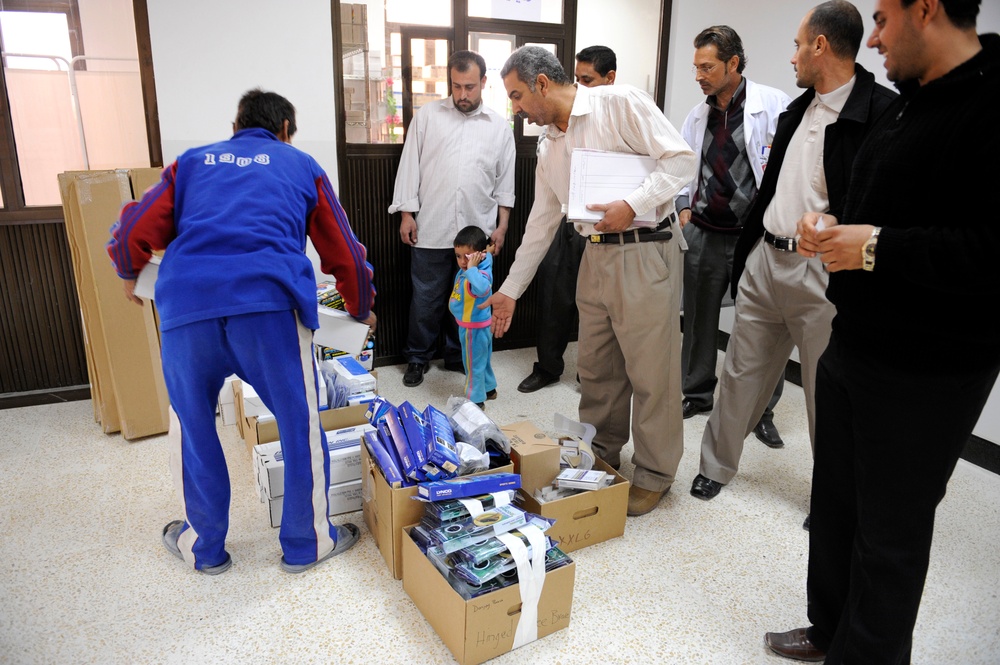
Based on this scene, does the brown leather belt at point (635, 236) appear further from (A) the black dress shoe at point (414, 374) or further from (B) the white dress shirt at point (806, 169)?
(A) the black dress shoe at point (414, 374)

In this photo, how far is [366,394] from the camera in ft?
9.21

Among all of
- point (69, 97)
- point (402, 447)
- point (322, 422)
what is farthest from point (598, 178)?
point (69, 97)

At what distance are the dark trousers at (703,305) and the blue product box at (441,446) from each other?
60.4 inches

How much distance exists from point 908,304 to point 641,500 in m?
1.43

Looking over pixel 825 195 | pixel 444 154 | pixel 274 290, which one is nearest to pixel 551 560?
pixel 274 290

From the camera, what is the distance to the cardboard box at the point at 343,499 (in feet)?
7.62

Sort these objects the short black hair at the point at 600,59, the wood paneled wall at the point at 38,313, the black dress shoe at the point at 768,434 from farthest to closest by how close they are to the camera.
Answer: the short black hair at the point at 600,59 < the wood paneled wall at the point at 38,313 < the black dress shoe at the point at 768,434

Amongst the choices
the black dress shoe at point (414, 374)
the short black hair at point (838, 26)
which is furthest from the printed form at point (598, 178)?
the black dress shoe at point (414, 374)

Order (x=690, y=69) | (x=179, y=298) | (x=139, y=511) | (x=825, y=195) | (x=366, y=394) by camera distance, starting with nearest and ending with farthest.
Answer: (x=179, y=298), (x=825, y=195), (x=139, y=511), (x=366, y=394), (x=690, y=69)

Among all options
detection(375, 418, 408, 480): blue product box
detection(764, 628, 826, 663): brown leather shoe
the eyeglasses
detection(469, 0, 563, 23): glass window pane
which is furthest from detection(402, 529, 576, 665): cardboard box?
detection(469, 0, 563, 23): glass window pane

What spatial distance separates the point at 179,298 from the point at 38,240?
2.02m

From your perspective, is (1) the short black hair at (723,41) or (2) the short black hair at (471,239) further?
(2) the short black hair at (471,239)

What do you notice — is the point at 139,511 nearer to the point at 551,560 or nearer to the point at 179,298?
the point at 179,298

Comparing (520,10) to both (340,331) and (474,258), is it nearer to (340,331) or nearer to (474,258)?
(474,258)
